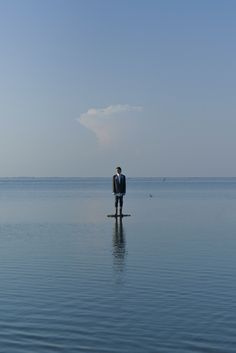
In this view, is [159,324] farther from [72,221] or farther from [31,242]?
[72,221]

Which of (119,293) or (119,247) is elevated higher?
(119,247)

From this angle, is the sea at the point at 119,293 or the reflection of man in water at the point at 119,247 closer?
the sea at the point at 119,293

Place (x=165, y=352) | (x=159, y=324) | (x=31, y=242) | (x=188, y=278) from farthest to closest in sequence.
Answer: (x=31, y=242)
(x=188, y=278)
(x=159, y=324)
(x=165, y=352)

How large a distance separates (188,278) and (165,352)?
515 cm

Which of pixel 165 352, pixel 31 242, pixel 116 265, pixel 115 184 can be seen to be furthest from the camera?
pixel 115 184

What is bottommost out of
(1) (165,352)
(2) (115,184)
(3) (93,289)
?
(1) (165,352)

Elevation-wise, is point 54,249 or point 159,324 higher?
point 54,249

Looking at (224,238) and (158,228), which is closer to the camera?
(224,238)

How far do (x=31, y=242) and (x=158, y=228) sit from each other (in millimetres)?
6227

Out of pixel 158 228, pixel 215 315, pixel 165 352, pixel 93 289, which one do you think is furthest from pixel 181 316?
pixel 158 228

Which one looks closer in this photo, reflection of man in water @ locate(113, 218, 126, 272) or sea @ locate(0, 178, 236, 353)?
sea @ locate(0, 178, 236, 353)

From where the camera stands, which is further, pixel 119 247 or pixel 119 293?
pixel 119 247

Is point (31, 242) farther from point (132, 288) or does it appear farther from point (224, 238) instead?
point (132, 288)

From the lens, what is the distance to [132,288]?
11.6 metres
